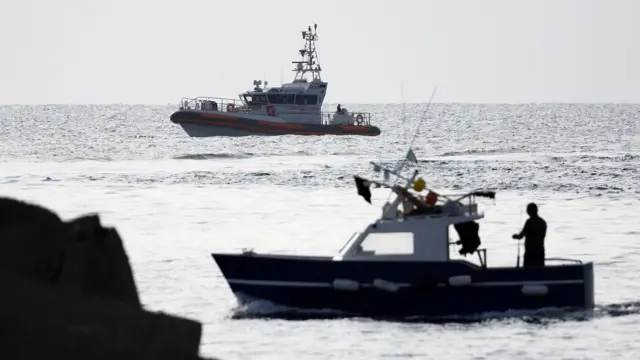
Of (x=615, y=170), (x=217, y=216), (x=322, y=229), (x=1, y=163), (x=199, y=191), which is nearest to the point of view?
(x=322, y=229)

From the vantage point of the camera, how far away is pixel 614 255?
29.4 meters

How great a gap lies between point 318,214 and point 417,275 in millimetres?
20056

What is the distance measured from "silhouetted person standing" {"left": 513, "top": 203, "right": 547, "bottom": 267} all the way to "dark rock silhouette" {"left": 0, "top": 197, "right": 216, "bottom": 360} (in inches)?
357

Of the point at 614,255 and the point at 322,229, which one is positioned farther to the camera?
the point at 322,229

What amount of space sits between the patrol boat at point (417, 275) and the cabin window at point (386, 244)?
0.05 feet

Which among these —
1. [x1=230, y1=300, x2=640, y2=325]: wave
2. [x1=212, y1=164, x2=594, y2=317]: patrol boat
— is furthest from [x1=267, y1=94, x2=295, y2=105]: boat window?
[x1=212, y1=164, x2=594, y2=317]: patrol boat

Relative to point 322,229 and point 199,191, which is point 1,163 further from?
point 322,229

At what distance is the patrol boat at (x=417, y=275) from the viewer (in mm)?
20188

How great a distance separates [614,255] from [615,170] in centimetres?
3072

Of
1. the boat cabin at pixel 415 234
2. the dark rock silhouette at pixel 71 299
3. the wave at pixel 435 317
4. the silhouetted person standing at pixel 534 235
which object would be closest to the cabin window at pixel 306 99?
the wave at pixel 435 317

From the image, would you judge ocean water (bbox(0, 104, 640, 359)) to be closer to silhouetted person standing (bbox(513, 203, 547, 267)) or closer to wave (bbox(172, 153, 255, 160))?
wave (bbox(172, 153, 255, 160))

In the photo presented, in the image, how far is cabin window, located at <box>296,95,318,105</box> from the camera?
8744 cm

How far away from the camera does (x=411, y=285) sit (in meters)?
20.4

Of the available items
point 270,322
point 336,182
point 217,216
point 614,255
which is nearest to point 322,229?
point 217,216
